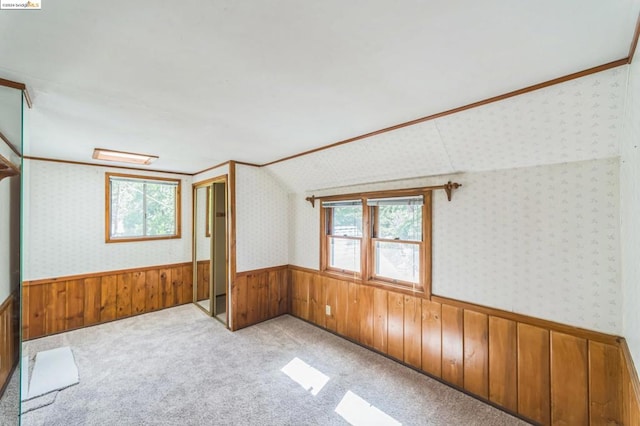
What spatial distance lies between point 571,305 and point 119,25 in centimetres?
310

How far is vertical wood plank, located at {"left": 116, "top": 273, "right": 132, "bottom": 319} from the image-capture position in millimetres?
3998

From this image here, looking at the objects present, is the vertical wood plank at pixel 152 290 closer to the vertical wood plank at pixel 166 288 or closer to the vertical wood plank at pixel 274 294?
the vertical wood plank at pixel 166 288

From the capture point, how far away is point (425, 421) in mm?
2043

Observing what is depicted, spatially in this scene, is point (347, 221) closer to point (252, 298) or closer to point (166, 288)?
point (252, 298)

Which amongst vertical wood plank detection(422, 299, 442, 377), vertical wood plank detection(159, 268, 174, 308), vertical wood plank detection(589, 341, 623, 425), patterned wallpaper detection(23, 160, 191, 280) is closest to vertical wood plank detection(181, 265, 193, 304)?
Answer: vertical wood plank detection(159, 268, 174, 308)

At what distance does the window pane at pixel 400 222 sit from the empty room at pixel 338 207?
2 centimetres

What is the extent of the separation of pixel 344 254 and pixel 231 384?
1.91 meters

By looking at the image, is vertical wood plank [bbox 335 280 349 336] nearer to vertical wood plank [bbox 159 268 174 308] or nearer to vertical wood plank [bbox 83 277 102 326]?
vertical wood plank [bbox 159 268 174 308]

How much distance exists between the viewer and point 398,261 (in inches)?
118

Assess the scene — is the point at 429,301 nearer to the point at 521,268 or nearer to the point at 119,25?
the point at 521,268

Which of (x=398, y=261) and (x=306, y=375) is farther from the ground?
(x=398, y=261)

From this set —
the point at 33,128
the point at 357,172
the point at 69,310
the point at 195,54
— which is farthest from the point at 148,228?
the point at 195,54

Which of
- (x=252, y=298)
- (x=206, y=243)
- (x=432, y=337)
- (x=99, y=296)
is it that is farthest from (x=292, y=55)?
(x=99, y=296)

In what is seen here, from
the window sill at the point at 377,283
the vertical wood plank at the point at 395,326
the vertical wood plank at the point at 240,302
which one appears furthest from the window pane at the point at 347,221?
the vertical wood plank at the point at 240,302
